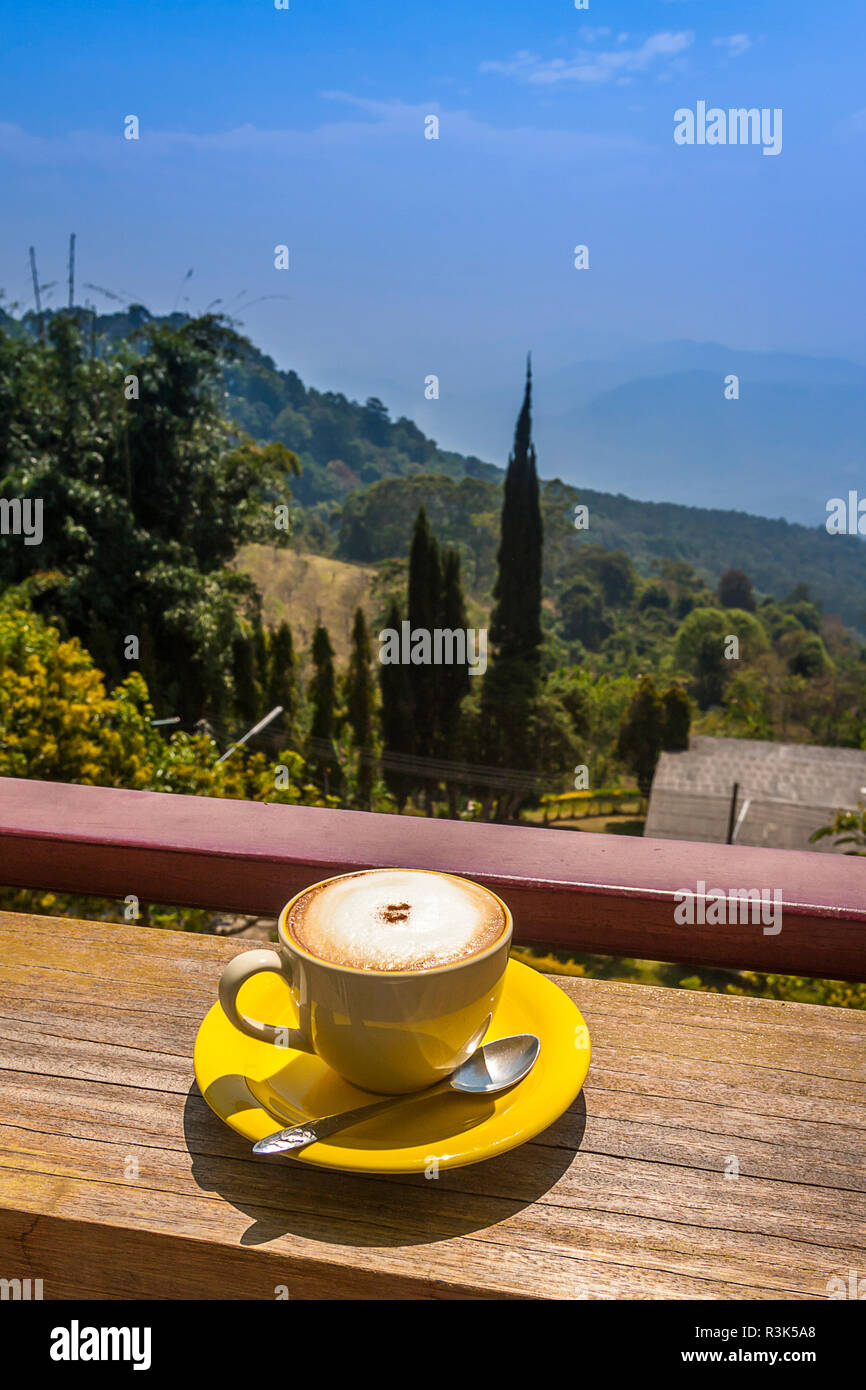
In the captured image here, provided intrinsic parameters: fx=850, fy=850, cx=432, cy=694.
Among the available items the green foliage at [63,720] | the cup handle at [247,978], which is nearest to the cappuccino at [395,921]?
the cup handle at [247,978]

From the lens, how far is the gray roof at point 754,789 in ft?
63.9

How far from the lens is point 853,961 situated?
89cm

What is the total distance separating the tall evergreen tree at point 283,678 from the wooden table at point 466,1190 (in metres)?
17.5

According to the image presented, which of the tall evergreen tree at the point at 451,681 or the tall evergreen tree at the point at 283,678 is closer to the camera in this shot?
the tall evergreen tree at the point at 283,678

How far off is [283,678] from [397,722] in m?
2.91

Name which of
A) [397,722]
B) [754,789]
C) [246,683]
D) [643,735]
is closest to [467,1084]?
[246,683]

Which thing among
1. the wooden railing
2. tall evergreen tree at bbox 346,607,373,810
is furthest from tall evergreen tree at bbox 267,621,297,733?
the wooden railing

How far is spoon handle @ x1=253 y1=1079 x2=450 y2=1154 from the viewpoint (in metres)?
0.47

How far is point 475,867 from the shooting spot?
0.94 m

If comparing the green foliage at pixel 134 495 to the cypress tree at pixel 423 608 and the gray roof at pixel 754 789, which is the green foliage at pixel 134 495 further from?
the gray roof at pixel 754 789

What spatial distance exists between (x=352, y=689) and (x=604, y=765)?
7.96m
